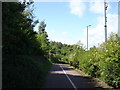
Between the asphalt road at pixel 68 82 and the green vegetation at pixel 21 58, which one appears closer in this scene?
the green vegetation at pixel 21 58

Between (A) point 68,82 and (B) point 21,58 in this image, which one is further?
(A) point 68,82

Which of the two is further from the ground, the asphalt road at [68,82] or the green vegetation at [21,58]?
the green vegetation at [21,58]

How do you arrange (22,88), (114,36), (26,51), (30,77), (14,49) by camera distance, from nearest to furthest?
(22,88) < (30,77) < (14,49) < (114,36) < (26,51)

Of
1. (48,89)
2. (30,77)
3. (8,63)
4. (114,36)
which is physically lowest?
(48,89)

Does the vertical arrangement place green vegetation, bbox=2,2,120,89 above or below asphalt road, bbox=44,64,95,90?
above

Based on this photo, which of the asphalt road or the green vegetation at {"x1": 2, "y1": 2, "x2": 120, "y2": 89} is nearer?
the green vegetation at {"x1": 2, "y1": 2, "x2": 120, "y2": 89}

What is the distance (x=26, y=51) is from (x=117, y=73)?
7678 millimetres

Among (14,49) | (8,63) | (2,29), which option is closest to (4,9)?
(2,29)

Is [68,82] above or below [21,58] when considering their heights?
below

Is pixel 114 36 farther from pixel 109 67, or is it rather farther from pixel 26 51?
pixel 26 51

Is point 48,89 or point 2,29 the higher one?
point 2,29

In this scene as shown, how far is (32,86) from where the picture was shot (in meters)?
13.4

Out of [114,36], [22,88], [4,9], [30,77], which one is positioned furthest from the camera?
[114,36]

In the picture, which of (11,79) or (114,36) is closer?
(11,79)
